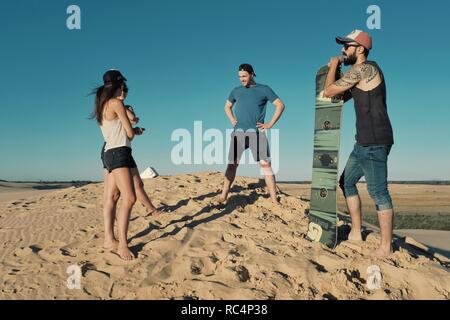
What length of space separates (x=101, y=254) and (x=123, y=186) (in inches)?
37.4

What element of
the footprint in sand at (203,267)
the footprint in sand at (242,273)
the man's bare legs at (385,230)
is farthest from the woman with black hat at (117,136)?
the man's bare legs at (385,230)

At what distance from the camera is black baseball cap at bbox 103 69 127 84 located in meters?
4.26

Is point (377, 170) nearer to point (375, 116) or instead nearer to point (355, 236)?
point (375, 116)

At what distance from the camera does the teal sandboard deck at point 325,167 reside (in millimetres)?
4852

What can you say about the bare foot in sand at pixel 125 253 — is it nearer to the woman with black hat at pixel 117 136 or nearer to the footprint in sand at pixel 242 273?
the woman with black hat at pixel 117 136

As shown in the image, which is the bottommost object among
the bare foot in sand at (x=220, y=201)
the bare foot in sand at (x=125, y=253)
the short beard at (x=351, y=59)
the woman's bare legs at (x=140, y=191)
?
the bare foot in sand at (x=125, y=253)

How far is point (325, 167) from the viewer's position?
500 cm

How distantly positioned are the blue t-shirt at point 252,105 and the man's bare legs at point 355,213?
227 cm

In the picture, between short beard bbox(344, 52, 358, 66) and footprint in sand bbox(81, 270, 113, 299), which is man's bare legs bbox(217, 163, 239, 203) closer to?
short beard bbox(344, 52, 358, 66)

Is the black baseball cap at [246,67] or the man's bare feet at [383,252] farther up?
the black baseball cap at [246,67]

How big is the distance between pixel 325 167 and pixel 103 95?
121 inches

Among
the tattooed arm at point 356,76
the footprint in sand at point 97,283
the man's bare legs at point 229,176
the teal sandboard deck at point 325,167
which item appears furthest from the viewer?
the man's bare legs at point 229,176

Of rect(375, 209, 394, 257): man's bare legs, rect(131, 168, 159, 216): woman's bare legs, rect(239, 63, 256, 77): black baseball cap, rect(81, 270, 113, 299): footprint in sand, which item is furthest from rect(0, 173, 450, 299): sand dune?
rect(239, 63, 256, 77): black baseball cap
